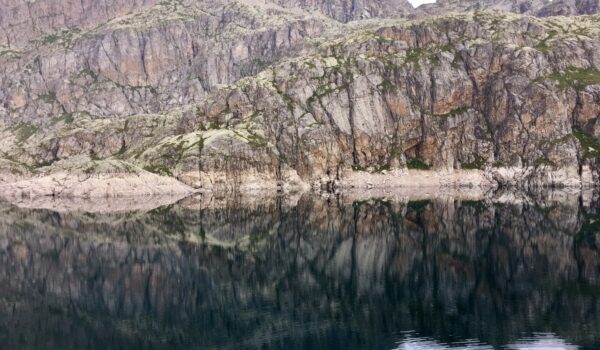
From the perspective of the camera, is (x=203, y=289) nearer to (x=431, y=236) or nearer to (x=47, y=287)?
(x=47, y=287)

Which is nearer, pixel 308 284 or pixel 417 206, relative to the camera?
pixel 308 284

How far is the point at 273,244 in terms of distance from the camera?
93.3 metres

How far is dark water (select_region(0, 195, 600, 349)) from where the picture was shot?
47188 mm

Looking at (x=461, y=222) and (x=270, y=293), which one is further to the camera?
(x=461, y=222)

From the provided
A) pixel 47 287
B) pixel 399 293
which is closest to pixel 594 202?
pixel 399 293

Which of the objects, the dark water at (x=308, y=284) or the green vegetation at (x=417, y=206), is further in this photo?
the green vegetation at (x=417, y=206)

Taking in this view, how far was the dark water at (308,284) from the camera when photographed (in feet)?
155

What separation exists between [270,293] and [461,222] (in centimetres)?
6160

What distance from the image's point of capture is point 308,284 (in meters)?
65.8

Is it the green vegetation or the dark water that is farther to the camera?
the green vegetation

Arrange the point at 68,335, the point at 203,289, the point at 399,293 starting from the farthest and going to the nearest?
the point at 203,289
the point at 399,293
the point at 68,335

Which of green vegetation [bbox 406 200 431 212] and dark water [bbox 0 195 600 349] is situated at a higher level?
green vegetation [bbox 406 200 431 212]

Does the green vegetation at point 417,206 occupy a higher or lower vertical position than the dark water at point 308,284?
higher

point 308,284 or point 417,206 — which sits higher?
point 417,206
